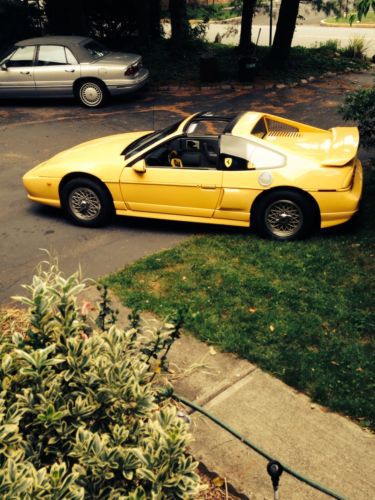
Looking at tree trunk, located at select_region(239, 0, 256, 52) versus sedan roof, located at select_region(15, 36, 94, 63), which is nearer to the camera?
sedan roof, located at select_region(15, 36, 94, 63)

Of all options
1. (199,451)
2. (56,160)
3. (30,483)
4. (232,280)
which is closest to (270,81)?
(56,160)

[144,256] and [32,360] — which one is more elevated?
[32,360]

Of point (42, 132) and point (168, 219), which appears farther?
point (42, 132)

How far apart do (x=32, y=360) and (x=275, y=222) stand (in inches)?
193

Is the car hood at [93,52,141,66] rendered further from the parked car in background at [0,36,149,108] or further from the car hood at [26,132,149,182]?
the car hood at [26,132,149,182]

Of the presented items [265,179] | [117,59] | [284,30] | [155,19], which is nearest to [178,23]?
[155,19]

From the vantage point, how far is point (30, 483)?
109 inches

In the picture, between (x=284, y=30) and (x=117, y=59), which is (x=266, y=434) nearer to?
(x=117, y=59)

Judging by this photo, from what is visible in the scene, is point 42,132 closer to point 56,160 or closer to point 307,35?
point 56,160

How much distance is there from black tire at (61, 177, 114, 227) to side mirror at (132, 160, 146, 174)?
1.96 ft

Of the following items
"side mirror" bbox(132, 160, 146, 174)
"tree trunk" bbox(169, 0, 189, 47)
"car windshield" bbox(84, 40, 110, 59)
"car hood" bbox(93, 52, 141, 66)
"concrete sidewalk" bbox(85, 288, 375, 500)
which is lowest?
"concrete sidewalk" bbox(85, 288, 375, 500)

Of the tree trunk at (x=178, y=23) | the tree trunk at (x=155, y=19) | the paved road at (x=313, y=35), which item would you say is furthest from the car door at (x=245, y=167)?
the paved road at (x=313, y=35)

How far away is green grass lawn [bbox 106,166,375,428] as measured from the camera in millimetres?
5211

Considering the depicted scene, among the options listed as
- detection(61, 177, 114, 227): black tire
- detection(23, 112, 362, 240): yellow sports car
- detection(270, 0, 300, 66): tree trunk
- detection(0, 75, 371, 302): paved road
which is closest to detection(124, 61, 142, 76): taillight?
detection(0, 75, 371, 302): paved road
